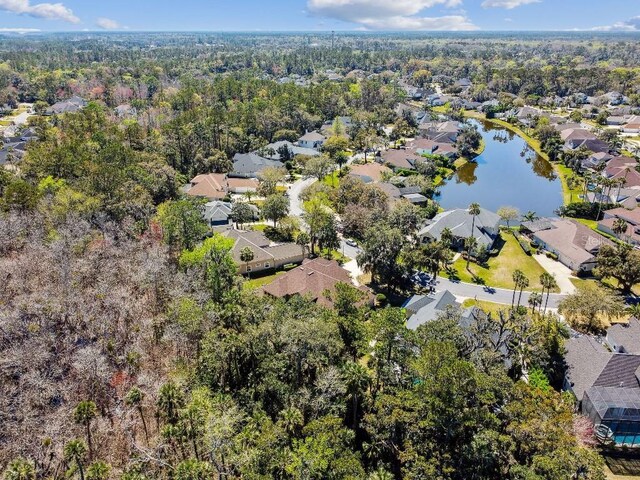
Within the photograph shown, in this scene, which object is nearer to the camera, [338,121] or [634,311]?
[634,311]

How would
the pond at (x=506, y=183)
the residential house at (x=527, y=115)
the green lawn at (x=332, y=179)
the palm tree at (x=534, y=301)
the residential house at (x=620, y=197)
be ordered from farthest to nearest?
1. the residential house at (x=527, y=115)
2. the green lawn at (x=332, y=179)
3. the pond at (x=506, y=183)
4. the residential house at (x=620, y=197)
5. the palm tree at (x=534, y=301)

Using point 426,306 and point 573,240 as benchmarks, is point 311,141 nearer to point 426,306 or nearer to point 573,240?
point 573,240

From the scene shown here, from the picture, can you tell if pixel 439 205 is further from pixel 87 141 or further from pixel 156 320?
pixel 87 141

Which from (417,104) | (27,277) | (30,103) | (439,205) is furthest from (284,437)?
(30,103)

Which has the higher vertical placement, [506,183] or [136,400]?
[136,400]

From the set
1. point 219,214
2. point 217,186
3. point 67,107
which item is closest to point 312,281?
point 219,214

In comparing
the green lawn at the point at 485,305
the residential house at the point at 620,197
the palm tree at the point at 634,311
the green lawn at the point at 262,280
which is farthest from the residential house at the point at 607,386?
the residential house at the point at 620,197

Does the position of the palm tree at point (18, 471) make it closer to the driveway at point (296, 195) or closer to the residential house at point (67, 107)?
the driveway at point (296, 195)
